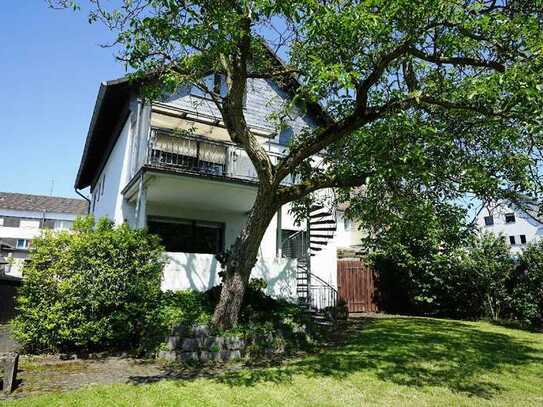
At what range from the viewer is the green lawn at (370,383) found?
507cm

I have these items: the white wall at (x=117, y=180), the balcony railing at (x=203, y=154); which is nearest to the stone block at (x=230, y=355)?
the balcony railing at (x=203, y=154)

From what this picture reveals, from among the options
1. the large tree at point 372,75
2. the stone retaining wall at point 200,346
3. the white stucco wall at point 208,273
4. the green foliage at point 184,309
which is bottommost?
the stone retaining wall at point 200,346

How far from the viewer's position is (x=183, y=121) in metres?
13.4

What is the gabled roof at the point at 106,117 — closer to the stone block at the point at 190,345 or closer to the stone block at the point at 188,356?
the stone block at the point at 190,345

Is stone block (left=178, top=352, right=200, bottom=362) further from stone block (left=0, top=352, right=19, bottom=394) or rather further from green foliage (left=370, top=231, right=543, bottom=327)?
green foliage (left=370, top=231, right=543, bottom=327)

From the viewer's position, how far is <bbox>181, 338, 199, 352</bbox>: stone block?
25.1ft

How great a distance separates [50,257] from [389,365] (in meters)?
7.20

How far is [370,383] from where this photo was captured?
5.82 m

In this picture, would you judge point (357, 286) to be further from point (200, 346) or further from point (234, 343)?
point (200, 346)

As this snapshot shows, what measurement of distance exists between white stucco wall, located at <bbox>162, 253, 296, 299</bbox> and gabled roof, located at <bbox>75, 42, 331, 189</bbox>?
193 inches

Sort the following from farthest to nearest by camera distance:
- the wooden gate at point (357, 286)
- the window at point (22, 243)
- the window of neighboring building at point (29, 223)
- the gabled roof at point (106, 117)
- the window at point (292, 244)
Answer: the window at point (22, 243)
the window of neighboring building at point (29, 223)
the wooden gate at point (357, 286)
the window at point (292, 244)
the gabled roof at point (106, 117)

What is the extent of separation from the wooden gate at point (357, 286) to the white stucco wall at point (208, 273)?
5.53m

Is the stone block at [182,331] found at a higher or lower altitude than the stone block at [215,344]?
higher

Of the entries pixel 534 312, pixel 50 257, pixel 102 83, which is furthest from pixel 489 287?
pixel 102 83
